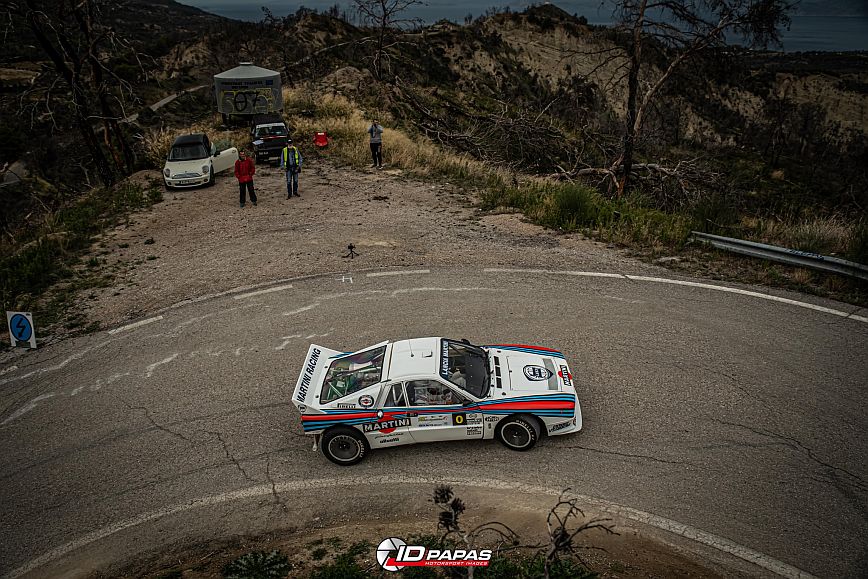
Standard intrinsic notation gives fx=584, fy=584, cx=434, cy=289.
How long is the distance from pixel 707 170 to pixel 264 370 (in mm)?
15920

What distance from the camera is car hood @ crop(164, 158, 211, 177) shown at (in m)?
19.5

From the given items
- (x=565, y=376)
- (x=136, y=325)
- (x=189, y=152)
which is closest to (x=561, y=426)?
(x=565, y=376)

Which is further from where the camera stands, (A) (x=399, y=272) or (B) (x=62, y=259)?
(B) (x=62, y=259)

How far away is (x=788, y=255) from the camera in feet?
41.5

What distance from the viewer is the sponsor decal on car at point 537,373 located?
28.4 feet

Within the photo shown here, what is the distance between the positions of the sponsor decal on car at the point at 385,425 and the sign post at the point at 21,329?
7.47 m

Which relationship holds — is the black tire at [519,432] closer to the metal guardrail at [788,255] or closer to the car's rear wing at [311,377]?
the car's rear wing at [311,377]

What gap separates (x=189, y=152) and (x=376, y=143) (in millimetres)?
6444

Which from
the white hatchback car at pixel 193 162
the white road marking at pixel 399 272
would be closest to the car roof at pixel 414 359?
the white road marking at pixel 399 272

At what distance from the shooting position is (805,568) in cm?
650

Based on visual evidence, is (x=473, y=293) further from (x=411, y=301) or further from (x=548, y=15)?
(x=548, y=15)

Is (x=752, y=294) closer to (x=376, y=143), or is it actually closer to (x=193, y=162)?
(x=376, y=143)

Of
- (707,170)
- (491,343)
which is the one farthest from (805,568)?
(707,170)

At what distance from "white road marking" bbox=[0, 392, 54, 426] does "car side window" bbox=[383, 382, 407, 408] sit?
21.2ft
